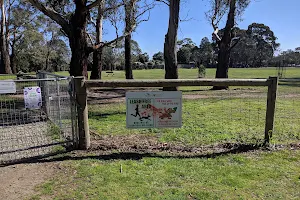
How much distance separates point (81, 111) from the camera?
487 cm

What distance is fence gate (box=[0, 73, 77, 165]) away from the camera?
4.84m

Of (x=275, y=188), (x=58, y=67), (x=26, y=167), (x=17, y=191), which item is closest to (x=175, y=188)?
(x=275, y=188)

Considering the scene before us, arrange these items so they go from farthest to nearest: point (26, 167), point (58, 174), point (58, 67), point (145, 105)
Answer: point (58, 67), point (145, 105), point (26, 167), point (58, 174)

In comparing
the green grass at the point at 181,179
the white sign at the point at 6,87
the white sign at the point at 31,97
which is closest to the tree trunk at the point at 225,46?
the green grass at the point at 181,179

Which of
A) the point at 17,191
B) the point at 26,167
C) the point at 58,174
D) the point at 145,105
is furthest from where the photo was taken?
the point at 145,105

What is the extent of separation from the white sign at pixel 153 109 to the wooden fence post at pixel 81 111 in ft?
2.52

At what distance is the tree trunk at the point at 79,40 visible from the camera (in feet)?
34.9

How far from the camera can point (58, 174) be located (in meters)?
4.01

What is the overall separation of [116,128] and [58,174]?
2730mm

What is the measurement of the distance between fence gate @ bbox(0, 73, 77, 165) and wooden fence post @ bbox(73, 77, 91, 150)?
0.45 feet

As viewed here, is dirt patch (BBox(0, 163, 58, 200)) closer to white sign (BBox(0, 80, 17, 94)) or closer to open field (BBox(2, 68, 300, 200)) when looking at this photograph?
open field (BBox(2, 68, 300, 200))

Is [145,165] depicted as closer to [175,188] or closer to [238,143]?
[175,188]

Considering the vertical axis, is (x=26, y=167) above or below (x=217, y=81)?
below

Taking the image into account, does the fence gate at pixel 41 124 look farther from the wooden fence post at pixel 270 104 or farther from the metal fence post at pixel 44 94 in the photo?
the wooden fence post at pixel 270 104
